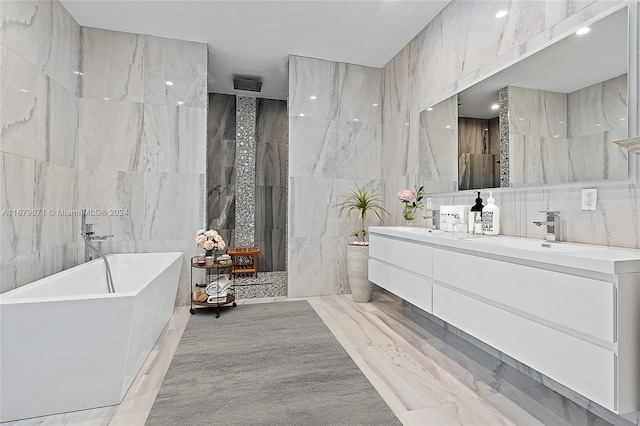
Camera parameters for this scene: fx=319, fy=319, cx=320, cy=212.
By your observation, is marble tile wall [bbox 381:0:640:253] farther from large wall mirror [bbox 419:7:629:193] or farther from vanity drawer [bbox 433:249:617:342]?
vanity drawer [bbox 433:249:617:342]

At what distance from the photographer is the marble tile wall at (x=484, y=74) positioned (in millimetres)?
1619

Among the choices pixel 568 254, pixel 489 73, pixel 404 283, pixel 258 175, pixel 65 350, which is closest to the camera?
pixel 568 254

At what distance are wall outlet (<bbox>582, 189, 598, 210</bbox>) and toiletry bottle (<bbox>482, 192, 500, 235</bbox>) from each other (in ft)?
1.78

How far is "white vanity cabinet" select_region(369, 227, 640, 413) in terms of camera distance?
3.87 ft

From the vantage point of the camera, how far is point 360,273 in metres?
3.57

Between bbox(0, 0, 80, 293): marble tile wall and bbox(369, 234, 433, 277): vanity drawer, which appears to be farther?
bbox(369, 234, 433, 277): vanity drawer

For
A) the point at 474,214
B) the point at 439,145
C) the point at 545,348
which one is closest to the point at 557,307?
the point at 545,348

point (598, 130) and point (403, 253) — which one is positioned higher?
point (598, 130)

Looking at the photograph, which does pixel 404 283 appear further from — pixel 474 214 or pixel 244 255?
pixel 244 255

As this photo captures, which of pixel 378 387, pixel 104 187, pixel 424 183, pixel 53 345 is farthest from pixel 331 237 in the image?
pixel 53 345

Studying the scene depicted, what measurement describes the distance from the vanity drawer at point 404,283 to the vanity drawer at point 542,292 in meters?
0.36

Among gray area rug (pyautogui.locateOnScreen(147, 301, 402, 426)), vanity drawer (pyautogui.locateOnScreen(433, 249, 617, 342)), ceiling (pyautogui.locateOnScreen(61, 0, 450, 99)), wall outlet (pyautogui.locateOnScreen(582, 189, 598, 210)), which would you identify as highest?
ceiling (pyautogui.locateOnScreen(61, 0, 450, 99))

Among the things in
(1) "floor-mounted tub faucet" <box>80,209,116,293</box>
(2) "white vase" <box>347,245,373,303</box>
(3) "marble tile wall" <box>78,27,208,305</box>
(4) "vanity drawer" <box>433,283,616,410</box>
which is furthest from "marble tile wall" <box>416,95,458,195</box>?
(1) "floor-mounted tub faucet" <box>80,209,116,293</box>

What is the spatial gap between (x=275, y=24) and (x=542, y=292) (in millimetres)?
3158
